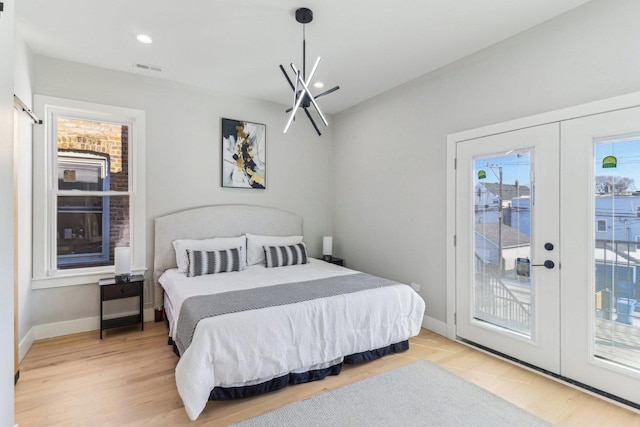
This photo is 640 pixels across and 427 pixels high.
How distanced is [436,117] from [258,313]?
278 centimetres

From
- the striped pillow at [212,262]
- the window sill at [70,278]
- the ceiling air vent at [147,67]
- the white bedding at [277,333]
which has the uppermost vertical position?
the ceiling air vent at [147,67]

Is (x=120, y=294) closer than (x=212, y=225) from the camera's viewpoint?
Yes

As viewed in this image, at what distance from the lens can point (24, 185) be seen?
2941mm

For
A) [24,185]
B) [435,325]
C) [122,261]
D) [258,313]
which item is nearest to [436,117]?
[435,325]

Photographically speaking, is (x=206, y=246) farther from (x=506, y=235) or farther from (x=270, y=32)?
(x=506, y=235)

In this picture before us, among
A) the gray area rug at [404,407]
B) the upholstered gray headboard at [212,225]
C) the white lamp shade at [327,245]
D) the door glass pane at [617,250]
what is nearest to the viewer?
the gray area rug at [404,407]

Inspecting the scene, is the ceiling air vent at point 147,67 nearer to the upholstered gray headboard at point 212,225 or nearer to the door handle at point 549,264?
the upholstered gray headboard at point 212,225

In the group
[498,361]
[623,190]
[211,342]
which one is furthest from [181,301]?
[623,190]

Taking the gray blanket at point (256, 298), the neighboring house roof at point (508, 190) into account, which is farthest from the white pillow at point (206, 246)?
the neighboring house roof at point (508, 190)

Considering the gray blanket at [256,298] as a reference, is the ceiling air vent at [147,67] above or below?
above

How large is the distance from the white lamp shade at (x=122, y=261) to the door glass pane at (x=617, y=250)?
435 centimetres

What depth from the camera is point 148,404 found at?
7.18 feet

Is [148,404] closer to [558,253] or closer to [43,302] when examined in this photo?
[43,302]

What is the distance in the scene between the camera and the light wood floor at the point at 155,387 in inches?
81.1
